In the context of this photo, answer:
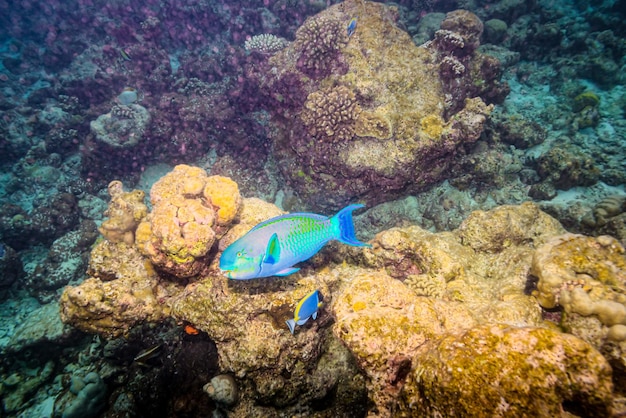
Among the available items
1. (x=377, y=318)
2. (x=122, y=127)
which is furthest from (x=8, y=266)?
(x=377, y=318)

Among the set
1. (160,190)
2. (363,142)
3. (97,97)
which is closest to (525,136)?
(363,142)

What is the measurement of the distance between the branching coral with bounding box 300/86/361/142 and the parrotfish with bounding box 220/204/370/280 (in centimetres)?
323

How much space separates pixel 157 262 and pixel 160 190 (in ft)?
3.72

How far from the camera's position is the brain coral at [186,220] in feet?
10.4

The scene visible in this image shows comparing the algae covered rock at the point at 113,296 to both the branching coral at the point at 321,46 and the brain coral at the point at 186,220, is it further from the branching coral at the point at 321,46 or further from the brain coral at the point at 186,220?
the branching coral at the point at 321,46

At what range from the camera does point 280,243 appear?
2.31m

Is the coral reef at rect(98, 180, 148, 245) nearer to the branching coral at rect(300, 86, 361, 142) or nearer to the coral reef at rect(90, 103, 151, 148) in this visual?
the branching coral at rect(300, 86, 361, 142)

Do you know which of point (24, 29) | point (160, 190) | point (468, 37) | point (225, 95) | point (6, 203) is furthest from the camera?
point (24, 29)

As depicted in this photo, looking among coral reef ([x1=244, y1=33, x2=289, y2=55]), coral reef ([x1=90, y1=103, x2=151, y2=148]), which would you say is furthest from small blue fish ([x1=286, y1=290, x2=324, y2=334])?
coral reef ([x1=244, y1=33, x2=289, y2=55])

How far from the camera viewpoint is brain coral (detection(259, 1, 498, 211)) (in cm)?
523

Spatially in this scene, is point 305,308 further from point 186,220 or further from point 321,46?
point 321,46

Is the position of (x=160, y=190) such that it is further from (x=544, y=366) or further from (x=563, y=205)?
(x=563, y=205)

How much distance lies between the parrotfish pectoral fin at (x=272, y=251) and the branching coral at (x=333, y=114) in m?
3.53

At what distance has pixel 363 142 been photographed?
5344mm
